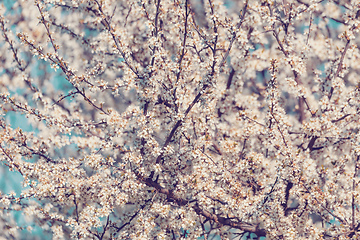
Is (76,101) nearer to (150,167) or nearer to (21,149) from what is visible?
(21,149)

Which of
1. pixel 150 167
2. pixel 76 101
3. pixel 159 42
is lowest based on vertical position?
pixel 150 167

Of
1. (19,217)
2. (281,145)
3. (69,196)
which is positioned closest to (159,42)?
(281,145)

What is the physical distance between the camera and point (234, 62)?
7.27 meters

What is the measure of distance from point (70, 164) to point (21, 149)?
41.1 inches

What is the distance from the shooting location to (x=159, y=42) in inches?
214

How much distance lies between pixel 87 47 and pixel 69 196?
3.11 metres

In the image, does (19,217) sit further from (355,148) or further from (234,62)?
(355,148)

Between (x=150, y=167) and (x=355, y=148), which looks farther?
(x=150, y=167)

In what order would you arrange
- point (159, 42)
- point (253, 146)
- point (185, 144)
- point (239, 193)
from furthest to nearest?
point (253, 146) → point (185, 144) → point (239, 193) → point (159, 42)

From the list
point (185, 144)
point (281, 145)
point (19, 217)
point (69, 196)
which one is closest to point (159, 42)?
point (185, 144)

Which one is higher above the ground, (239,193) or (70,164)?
(70,164)

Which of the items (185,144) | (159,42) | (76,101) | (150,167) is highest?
(76,101)

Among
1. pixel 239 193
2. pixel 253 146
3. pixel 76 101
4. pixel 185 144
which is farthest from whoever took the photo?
pixel 76 101

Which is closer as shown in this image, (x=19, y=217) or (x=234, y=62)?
(x=234, y=62)
